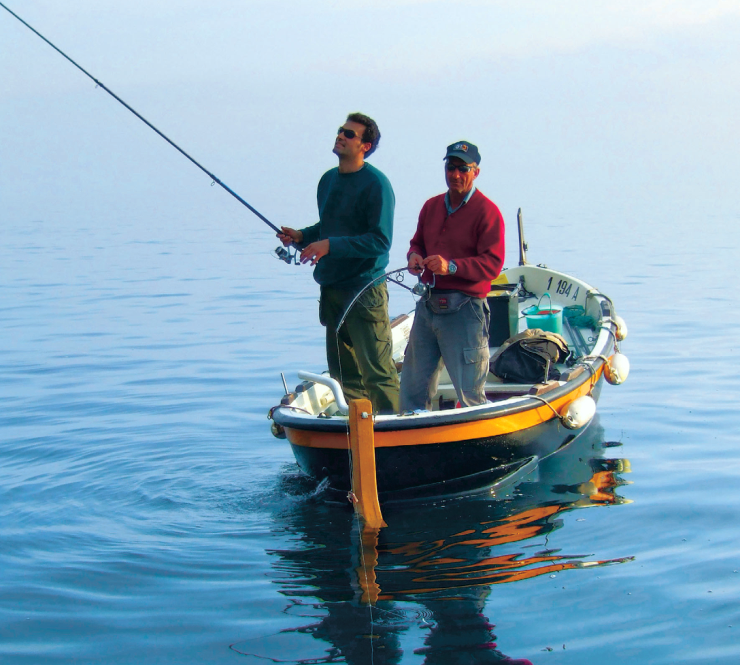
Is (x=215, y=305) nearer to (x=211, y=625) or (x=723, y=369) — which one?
(x=723, y=369)

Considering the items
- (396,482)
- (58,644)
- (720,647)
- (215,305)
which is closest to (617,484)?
(396,482)

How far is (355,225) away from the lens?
5.95 meters

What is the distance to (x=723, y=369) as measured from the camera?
10.4m

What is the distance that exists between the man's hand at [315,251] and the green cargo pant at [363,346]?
0.43 metres

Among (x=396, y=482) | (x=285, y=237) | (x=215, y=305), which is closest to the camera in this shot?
(x=396, y=482)

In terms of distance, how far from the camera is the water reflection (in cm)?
409

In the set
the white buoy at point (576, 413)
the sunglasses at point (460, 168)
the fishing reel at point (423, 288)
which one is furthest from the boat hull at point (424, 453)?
the sunglasses at point (460, 168)

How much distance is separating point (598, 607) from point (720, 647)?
1.94 feet

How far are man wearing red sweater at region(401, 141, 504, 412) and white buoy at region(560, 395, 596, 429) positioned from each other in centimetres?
77

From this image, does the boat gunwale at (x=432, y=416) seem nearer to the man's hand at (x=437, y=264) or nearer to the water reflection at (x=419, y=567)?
the water reflection at (x=419, y=567)

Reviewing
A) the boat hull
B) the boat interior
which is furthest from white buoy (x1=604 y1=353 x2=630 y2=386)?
the boat hull

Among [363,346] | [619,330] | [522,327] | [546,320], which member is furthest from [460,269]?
[522,327]

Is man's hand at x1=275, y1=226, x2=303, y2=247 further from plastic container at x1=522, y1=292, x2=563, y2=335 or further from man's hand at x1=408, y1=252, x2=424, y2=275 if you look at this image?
plastic container at x1=522, y1=292, x2=563, y2=335

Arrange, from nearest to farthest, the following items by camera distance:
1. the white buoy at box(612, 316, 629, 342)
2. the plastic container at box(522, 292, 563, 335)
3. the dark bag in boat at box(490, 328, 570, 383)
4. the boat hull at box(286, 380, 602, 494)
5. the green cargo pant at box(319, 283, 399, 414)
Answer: the boat hull at box(286, 380, 602, 494), the green cargo pant at box(319, 283, 399, 414), the dark bag in boat at box(490, 328, 570, 383), the plastic container at box(522, 292, 563, 335), the white buoy at box(612, 316, 629, 342)
